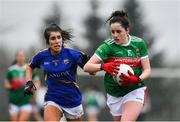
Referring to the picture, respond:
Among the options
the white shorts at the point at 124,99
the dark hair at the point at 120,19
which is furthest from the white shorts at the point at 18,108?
the dark hair at the point at 120,19

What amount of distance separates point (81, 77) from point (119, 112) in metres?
17.8

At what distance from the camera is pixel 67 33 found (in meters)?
10.1

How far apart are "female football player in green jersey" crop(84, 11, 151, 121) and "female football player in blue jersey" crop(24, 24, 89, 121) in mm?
606

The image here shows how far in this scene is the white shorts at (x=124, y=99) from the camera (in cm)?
936

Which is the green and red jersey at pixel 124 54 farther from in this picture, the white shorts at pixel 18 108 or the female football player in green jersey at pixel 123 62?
the white shorts at pixel 18 108

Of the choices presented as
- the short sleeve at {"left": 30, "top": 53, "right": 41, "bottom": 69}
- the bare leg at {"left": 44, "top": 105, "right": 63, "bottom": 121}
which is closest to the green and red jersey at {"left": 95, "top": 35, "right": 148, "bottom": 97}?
the bare leg at {"left": 44, "top": 105, "right": 63, "bottom": 121}

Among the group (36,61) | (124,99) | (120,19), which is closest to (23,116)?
(36,61)

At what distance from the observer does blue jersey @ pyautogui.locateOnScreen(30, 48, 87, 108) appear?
9836 mm

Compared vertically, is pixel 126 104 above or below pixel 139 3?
above

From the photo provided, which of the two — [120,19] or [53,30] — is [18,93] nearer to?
[53,30]

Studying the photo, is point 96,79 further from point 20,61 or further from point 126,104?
point 126,104

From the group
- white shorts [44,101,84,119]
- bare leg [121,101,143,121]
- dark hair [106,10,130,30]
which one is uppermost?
dark hair [106,10,130,30]

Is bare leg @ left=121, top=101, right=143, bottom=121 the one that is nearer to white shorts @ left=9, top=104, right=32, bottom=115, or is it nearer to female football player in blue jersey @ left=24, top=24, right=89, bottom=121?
female football player in blue jersey @ left=24, top=24, right=89, bottom=121

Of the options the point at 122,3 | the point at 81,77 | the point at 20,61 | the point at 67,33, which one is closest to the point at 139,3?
the point at 122,3
